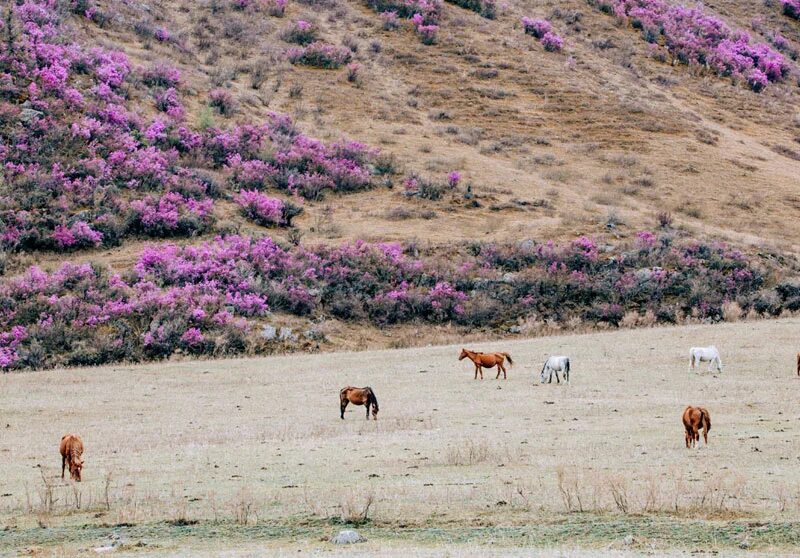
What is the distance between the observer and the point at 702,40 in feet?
277

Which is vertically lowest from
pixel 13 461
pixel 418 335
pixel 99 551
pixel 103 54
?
pixel 418 335

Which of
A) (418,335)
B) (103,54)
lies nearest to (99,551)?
(418,335)

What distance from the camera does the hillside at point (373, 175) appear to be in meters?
42.2

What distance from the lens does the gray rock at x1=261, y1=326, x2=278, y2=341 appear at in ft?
129

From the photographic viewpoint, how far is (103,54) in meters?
59.8

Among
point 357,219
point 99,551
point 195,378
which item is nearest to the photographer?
point 99,551

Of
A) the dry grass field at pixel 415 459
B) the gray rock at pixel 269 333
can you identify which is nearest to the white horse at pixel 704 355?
the dry grass field at pixel 415 459

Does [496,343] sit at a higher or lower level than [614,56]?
lower

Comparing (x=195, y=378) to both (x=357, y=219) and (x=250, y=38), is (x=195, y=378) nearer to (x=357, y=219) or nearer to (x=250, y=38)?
(x=357, y=219)

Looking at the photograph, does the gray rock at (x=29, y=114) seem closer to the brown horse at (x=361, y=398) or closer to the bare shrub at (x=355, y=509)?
the brown horse at (x=361, y=398)

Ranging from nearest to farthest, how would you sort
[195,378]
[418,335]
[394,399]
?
[394,399], [195,378], [418,335]

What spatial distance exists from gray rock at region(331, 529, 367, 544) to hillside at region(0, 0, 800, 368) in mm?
25609

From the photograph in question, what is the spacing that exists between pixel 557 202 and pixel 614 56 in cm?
2857

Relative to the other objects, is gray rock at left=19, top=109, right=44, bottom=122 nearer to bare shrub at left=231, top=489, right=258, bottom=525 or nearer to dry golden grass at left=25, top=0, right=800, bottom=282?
dry golden grass at left=25, top=0, right=800, bottom=282
